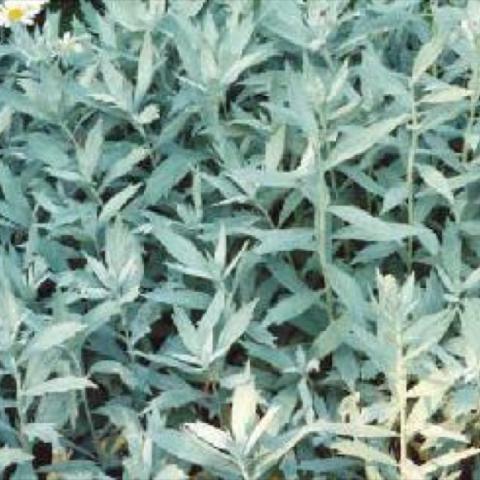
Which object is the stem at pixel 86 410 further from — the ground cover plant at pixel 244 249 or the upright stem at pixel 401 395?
the upright stem at pixel 401 395

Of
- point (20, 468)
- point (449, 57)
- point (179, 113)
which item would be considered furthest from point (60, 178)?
point (449, 57)

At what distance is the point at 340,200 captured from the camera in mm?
2264

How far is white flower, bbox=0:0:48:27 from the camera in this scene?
276 cm

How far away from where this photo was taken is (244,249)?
2.07 metres

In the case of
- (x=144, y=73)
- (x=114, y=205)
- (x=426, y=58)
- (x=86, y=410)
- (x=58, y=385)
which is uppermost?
(x=426, y=58)

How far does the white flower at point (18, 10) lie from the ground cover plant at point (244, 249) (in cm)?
12

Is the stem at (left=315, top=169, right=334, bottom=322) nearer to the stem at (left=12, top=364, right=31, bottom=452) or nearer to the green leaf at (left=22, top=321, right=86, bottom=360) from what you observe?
the green leaf at (left=22, top=321, right=86, bottom=360)

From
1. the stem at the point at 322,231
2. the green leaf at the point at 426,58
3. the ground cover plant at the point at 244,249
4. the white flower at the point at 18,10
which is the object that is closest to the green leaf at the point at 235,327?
the ground cover plant at the point at 244,249

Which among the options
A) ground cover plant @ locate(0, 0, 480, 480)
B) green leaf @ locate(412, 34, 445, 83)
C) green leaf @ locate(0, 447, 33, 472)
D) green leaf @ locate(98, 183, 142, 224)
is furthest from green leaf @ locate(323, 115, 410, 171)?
green leaf @ locate(0, 447, 33, 472)

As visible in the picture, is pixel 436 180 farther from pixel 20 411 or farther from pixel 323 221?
pixel 20 411

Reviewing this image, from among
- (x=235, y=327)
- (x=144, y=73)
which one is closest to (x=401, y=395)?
(x=235, y=327)

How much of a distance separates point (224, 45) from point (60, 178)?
397mm

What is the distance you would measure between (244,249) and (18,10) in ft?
3.31

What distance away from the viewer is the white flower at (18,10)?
9.05 ft
